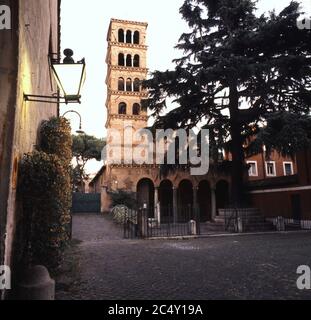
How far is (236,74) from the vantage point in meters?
16.7

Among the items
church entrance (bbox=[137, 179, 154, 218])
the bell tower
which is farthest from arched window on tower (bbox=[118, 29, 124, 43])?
church entrance (bbox=[137, 179, 154, 218])

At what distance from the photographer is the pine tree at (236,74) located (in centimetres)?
1667

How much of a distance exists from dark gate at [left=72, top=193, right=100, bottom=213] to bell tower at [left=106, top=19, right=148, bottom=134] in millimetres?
7788

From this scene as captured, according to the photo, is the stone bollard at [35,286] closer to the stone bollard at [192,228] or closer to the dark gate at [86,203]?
the stone bollard at [192,228]

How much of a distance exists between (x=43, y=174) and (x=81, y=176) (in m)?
38.0

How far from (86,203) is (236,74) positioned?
20.2 meters

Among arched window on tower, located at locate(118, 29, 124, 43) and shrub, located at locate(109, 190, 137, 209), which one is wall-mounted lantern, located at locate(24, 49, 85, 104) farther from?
arched window on tower, located at locate(118, 29, 124, 43)

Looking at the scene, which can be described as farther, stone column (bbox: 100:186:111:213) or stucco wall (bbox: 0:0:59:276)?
stone column (bbox: 100:186:111:213)

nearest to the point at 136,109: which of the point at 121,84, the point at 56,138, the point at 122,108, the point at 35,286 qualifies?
the point at 122,108

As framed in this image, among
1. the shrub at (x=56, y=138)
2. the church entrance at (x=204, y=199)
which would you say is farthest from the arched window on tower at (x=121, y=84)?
the shrub at (x=56, y=138)

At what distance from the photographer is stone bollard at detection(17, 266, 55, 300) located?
421cm

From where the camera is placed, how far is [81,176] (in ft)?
138

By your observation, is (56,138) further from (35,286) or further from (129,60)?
(129,60)
